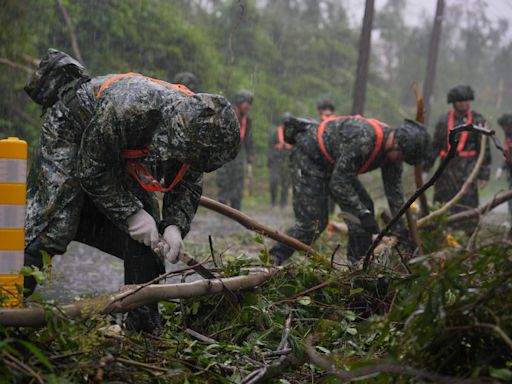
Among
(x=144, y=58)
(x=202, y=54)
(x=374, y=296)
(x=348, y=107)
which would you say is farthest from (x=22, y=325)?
(x=348, y=107)

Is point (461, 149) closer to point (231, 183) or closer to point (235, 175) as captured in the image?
point (235, 175)

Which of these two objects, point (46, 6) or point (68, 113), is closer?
point (68, 113)

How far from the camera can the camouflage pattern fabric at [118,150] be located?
10.3 feet

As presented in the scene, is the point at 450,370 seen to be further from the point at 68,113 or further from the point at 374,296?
the point at 68,113

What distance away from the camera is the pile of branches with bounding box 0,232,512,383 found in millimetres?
2121

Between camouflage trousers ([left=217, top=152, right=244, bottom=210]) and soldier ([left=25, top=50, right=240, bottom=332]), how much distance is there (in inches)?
323

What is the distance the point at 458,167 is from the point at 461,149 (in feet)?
0.81

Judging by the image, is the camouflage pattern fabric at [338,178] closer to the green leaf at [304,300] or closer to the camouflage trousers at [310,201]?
the camouflage trousers at [310,201]

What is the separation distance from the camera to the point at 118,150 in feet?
10.9

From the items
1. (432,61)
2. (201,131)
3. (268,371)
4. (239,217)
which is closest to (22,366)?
(268,371)

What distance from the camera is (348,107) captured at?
28.3 meters

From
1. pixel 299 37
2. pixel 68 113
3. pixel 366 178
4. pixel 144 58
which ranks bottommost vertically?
pixel 366 178

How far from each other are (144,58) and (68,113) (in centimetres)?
1396

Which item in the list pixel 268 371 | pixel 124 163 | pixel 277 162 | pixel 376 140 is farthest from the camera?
pixel 277 162
